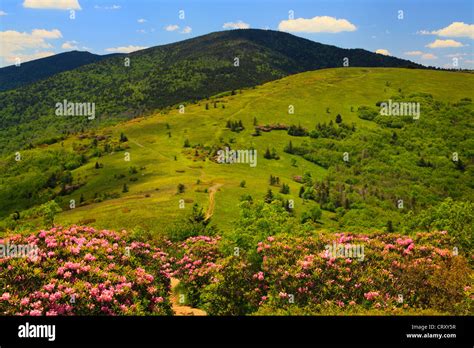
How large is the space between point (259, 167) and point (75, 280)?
105 metres

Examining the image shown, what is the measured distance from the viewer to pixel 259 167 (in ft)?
388

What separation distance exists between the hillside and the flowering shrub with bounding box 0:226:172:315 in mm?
45389

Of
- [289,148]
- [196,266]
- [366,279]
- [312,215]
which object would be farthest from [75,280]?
[289,148]

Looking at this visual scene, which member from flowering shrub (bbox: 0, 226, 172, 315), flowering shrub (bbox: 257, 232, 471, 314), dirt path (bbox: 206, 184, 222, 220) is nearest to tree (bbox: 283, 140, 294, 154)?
dirt path (bbox: 206, 184, 222, 220)

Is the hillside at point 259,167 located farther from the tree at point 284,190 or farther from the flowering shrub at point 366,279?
the flowering shrub at point 366,279

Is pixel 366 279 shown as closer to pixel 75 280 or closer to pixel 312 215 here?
pixel 75 280

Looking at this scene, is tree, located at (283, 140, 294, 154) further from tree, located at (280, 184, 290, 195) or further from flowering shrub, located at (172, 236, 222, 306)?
flowering shrub, located at (172, 236, 222, 306)

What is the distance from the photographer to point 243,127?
504ft

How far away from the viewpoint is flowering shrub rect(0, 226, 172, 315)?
43.3 ft

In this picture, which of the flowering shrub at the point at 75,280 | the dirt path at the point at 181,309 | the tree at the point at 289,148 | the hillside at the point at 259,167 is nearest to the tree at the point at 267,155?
the hillside at the point at 259,167

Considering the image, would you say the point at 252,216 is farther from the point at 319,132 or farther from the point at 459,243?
the point at 319,132

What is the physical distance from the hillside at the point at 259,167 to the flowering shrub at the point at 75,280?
4539 cm

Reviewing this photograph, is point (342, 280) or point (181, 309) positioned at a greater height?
point (342, 280)
